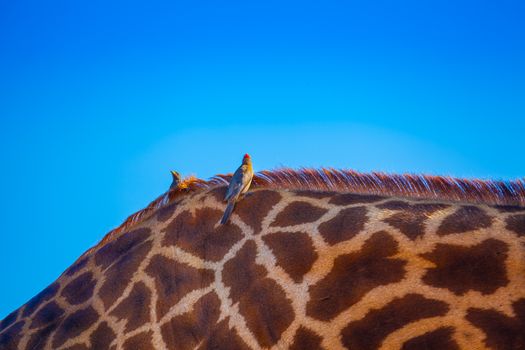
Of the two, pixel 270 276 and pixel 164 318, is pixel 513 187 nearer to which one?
pixel 270 276

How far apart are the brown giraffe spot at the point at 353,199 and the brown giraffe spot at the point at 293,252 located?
31cm

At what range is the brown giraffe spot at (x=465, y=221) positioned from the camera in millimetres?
2840

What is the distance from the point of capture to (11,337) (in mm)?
4039

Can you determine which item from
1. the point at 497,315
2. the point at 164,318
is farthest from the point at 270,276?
the point at 497,315

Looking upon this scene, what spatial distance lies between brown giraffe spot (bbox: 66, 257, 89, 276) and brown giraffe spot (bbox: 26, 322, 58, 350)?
0.46m

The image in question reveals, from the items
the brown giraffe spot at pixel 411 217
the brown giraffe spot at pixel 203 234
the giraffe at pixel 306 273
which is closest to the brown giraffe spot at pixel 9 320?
the giraffe at pixel 306 273

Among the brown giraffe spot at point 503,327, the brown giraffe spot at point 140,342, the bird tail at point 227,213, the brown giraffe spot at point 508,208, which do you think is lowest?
the brown giraffe spot at point 140,342

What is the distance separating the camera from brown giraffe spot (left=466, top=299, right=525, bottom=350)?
2557mm

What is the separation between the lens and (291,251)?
3.26 m

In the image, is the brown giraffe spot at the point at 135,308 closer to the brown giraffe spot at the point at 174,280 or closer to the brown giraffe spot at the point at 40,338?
the brown giraffe spot at the point at 174,280

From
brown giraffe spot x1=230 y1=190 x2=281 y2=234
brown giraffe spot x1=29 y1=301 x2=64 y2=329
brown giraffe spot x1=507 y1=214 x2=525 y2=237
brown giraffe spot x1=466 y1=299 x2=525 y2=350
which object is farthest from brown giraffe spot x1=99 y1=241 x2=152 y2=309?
brown giraffe spot x1=507 y1=214 x2=525 y2=237

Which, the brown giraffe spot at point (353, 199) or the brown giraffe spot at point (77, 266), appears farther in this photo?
the brown giraffe spot at point (77, 266)

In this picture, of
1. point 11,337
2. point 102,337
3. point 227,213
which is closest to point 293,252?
point 227,213

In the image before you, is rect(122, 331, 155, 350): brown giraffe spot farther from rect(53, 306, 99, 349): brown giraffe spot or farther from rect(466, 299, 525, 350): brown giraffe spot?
rect(466, 299, 525, 350): brown giraffe spot
